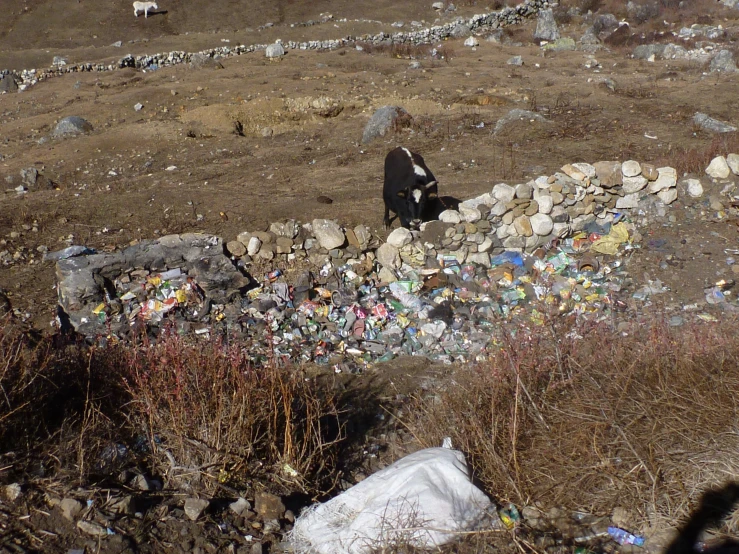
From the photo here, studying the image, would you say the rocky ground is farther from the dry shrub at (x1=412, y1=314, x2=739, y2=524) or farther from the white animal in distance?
the white animal in distance

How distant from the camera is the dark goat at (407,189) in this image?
788 cm

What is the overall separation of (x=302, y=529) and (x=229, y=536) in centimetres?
35

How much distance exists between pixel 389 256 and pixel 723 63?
12.8m

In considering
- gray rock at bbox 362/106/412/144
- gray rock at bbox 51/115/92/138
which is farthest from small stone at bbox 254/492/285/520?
gray rock at bbox 51/115/92/138

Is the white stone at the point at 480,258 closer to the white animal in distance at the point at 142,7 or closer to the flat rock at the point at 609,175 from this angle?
the flat rock at the point at 609,175

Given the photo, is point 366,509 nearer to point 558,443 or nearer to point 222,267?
point 558,443

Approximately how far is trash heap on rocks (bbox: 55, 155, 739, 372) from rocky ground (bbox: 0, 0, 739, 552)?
61mm

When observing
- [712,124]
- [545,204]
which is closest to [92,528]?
[545,204]

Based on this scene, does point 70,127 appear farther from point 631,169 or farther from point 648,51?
point 648,51

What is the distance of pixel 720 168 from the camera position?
791 centimetres

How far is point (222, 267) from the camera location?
7.08 m

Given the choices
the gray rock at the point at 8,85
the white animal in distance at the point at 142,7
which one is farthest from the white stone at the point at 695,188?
the white animal in distance at the point at 142,7

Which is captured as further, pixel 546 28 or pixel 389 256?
pixel 546 28

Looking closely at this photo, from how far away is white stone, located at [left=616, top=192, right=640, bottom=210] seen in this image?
7817 mm
